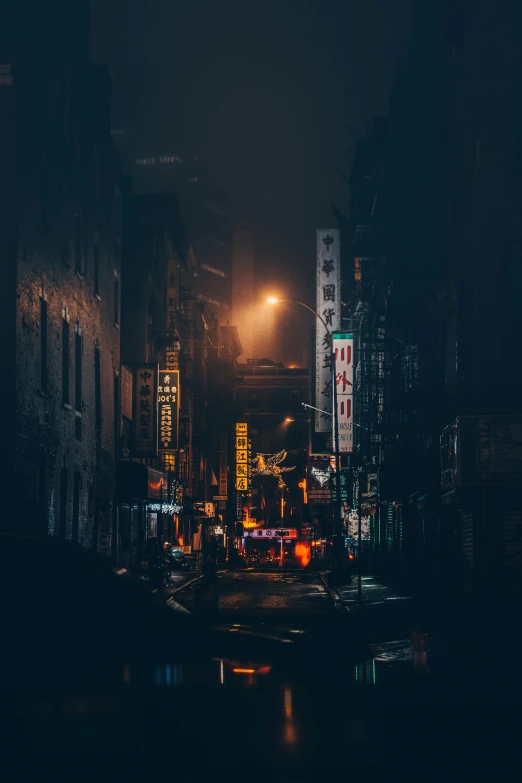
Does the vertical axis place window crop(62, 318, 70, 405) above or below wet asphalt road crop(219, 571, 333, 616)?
above

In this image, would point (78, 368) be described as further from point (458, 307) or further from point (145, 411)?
point (458, 307)

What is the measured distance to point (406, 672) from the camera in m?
16.4

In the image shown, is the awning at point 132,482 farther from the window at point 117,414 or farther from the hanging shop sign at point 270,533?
the hanging shop sign at point 270,533

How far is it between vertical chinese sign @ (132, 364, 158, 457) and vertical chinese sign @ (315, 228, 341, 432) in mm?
11462

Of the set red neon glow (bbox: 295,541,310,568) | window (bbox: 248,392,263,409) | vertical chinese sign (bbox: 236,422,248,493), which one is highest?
window (bbox: 248,392,263,409)

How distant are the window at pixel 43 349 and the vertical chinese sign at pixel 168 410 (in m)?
18.9

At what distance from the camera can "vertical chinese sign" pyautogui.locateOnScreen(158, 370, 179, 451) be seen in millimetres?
48312

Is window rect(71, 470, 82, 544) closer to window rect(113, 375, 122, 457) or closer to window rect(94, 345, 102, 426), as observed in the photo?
window rect(94, 345, 102, 426)

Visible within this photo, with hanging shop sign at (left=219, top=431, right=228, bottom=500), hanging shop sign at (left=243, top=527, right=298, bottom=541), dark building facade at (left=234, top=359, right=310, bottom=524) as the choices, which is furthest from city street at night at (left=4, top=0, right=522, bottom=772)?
dark building facade at (left=234, top=359, right=310, bottom=524)

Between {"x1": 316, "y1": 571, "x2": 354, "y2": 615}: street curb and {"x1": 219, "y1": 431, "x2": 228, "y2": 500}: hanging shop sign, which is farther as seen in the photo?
{"x1": 219, "y1": 431, "x2": 228, "y2": 500}: hanging shop sign

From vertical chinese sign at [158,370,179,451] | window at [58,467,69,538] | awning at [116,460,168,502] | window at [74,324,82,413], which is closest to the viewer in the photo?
window at [58,467,69,538]

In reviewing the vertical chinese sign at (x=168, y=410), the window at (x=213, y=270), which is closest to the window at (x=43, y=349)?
the vertical chinese sign at (x=168, y=410)

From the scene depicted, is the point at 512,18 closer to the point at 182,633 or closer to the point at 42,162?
the point at 42,162

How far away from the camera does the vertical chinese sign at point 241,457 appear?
90.1m
